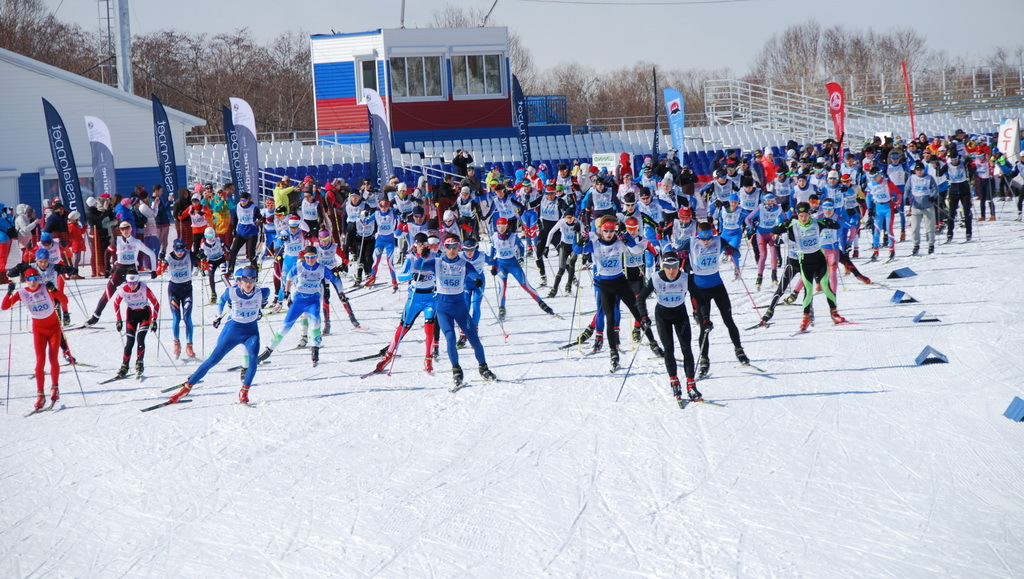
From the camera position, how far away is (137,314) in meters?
12.5

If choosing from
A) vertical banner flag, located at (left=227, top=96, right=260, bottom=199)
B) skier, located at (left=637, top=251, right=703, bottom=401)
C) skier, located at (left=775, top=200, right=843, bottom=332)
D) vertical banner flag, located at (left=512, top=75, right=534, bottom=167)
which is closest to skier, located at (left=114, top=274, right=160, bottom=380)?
skier, located at (left=637, top=251, right=703, bottom=401)

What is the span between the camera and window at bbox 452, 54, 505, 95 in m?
35.0

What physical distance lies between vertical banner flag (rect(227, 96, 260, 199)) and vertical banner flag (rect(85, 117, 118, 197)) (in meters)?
3.25

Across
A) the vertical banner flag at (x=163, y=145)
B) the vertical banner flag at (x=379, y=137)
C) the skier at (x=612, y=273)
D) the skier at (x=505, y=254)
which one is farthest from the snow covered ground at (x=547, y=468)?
the vertical banner flag at (x=379, y=137)

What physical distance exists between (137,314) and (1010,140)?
2241 cm

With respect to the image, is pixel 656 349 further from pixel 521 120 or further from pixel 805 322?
pixel 521 120

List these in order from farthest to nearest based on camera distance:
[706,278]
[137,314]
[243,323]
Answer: [137,314], [706,278], [243,323]

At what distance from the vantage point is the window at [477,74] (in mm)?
35031

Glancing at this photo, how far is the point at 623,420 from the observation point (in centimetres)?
972

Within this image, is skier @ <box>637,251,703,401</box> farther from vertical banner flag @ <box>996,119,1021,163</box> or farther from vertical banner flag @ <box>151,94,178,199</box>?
vertical banner flag @ <box>996,119,1021,163</box>

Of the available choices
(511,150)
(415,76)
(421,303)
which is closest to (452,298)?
(421,303)

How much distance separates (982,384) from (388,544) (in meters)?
7.20

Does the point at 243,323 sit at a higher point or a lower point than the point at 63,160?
lower

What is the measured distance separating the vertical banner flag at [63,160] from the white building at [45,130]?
4185mm
